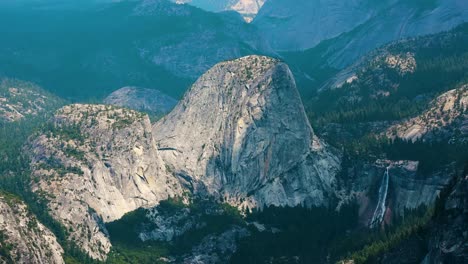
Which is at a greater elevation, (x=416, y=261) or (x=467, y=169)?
(x=467, y=169)

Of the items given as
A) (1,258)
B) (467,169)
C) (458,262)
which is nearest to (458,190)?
(467,169)

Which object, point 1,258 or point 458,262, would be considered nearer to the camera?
point 458,262

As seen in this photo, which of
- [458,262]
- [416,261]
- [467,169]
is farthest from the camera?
[416,261]

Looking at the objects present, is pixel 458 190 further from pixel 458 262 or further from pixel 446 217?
pixel 458 262

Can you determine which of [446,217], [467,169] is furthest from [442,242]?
[467,169]

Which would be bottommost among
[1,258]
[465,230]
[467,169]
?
[1,258]

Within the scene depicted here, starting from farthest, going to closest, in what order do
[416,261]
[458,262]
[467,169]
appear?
[416,261], [467,169], [458,262]
